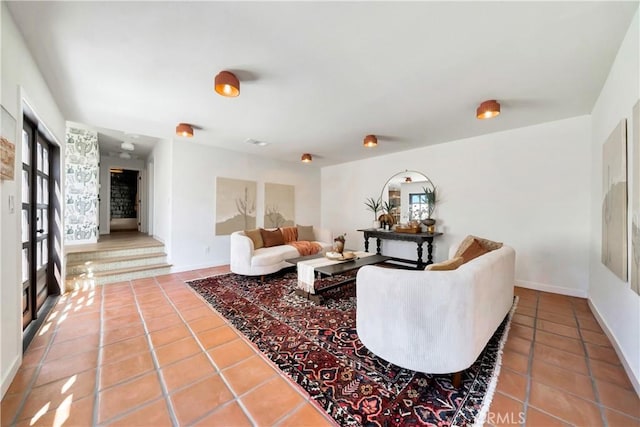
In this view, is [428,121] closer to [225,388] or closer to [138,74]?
[138,74]

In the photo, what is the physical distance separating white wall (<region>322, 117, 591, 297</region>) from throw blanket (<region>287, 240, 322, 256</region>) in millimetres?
2255

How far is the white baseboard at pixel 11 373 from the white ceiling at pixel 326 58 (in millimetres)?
2294

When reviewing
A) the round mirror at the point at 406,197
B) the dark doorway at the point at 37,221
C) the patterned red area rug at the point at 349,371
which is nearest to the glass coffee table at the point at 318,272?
the patterned red area rug at the point at 349,371

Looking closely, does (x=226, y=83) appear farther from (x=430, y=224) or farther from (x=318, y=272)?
(x=430, y=224)

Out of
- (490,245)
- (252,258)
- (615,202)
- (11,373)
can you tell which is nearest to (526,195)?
(615,202)

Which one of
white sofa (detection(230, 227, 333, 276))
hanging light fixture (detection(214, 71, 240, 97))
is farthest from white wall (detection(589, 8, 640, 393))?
white sofa (detection(230, 227, 333, 276))

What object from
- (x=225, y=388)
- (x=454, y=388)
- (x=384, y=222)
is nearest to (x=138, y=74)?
(x=225, y=388)

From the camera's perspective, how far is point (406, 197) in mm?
4719

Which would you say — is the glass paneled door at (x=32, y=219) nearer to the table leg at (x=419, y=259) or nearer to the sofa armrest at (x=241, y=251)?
the sofa armrest at (x=241, y=251)

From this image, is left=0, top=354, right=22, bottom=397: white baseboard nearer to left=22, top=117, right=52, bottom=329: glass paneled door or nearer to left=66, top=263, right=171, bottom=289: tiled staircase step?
left=22, top=117, right=52, bottom=329: glass paneled door

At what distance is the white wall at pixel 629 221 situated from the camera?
1564mm

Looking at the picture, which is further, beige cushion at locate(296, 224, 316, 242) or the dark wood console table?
beige cushion at locate(296, 224, 316, 242)

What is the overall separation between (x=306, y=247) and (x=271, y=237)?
0.66 meters

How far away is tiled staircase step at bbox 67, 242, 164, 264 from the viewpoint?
12.3 ft
